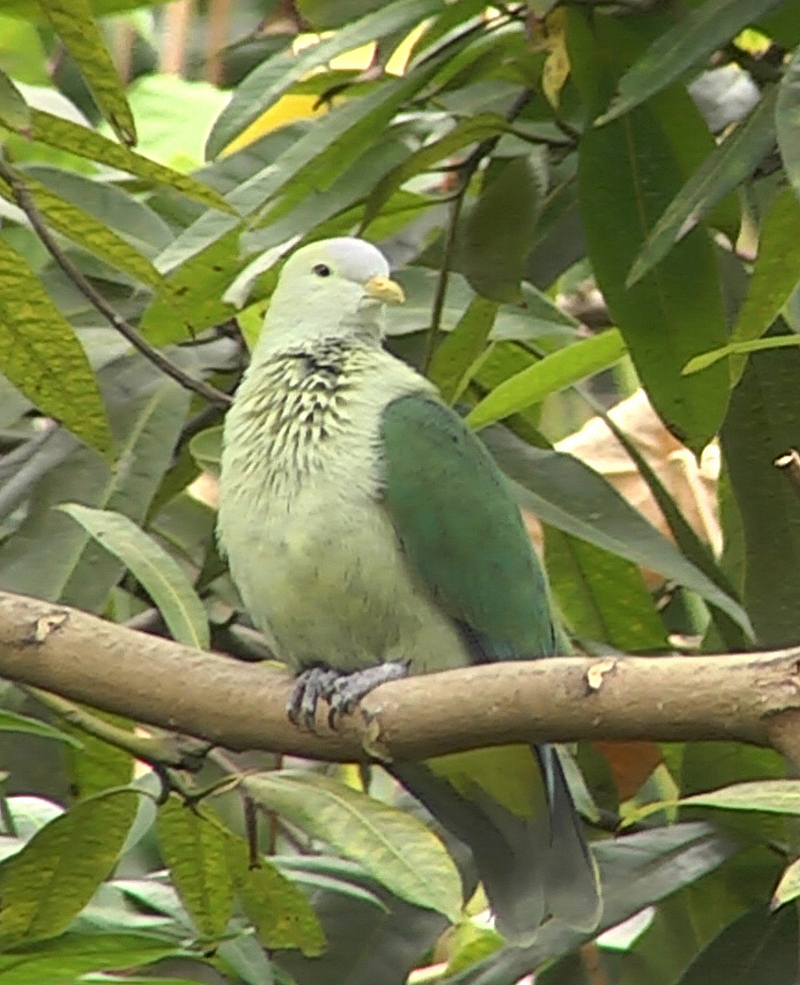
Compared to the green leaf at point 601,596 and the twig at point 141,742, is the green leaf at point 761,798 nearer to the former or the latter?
the twig at point 141,742

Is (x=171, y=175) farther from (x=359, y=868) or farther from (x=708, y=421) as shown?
(x=359, y=868)

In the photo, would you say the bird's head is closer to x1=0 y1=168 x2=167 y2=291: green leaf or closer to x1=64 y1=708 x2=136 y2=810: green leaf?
x1=0 y1=168 x2=167 y2=291: green leaf

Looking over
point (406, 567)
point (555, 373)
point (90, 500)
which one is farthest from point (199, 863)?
point (555, 373)

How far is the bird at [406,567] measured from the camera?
71.3 inches

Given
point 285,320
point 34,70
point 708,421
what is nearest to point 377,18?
point 285,320

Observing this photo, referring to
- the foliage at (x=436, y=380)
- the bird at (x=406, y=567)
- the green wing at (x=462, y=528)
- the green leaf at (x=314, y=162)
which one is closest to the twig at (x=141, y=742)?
the foliage at (x=436, y=380)

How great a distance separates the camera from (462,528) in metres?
1.85

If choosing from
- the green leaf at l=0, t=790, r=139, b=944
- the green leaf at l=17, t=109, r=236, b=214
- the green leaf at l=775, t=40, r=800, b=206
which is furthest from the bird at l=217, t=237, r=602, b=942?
the green leaf at l=775, t=40, r=800, b=206

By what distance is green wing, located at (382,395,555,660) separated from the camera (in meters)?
1.84

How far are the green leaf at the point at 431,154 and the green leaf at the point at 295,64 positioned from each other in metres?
0.11

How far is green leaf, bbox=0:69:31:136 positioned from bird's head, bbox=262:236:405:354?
2.02 feet

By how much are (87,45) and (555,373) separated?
1.84ft

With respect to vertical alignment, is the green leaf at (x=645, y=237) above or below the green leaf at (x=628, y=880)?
above

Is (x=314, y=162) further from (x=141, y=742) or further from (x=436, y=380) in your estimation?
(x=141, y=742)
